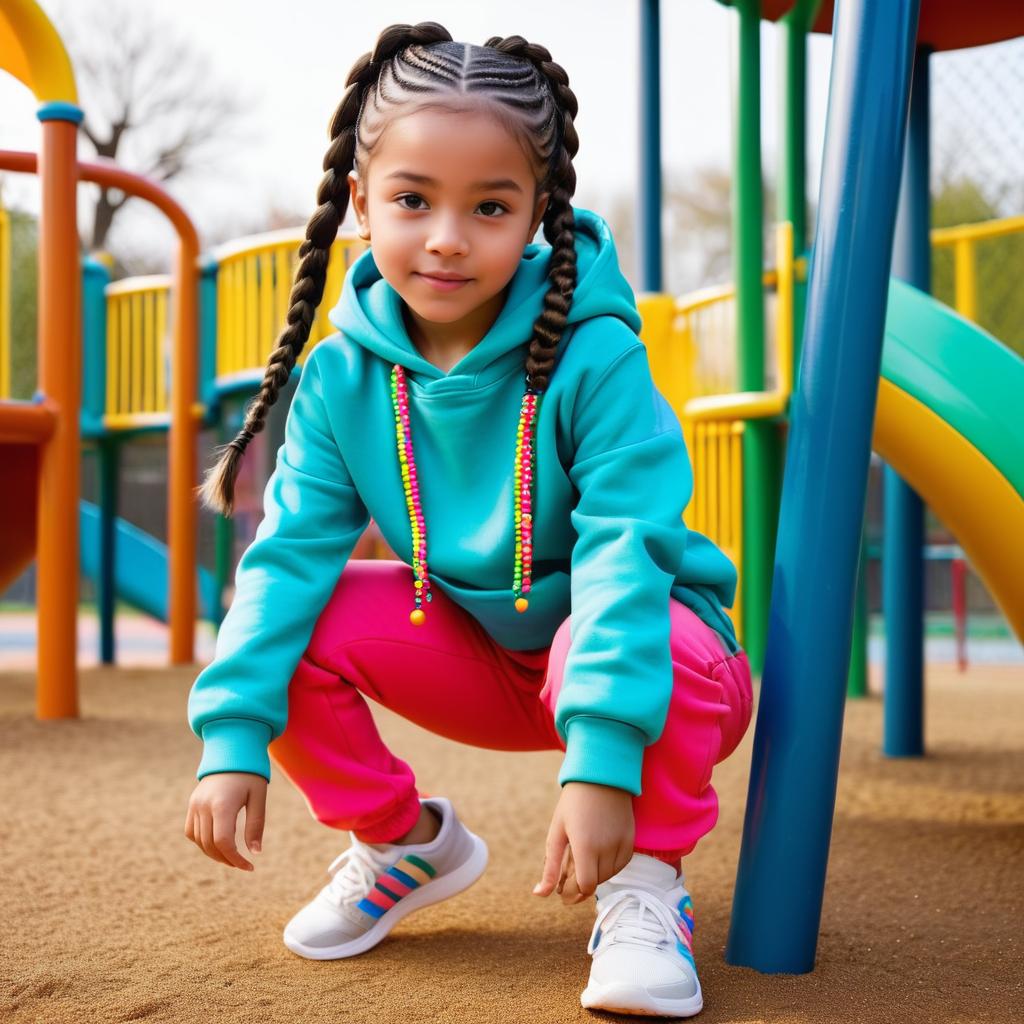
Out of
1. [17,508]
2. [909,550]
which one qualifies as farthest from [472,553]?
[17,508]

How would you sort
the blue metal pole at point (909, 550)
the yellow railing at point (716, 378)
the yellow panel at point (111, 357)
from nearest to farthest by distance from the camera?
1. the yellow railing at point (716, 378)
2. the blue metal pole at point (909, 550)
3. the yellow panel at point (111, 357)

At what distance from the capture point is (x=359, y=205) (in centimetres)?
133

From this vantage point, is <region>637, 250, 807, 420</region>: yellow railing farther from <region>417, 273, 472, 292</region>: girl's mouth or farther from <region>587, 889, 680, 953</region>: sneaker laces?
<region>587, 889, 680, 953</region>: sneaker laces

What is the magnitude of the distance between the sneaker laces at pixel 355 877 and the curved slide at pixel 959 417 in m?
0.91

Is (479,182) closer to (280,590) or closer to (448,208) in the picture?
(448,208)

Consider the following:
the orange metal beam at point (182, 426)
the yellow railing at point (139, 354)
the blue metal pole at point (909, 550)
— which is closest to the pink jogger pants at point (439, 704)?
the blue metal pole at point (909, 550)

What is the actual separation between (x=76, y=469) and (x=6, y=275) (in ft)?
5.37

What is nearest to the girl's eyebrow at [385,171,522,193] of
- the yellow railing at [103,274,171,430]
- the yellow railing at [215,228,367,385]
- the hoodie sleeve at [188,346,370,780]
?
the hoodie sleeve at [188,346,370,780]

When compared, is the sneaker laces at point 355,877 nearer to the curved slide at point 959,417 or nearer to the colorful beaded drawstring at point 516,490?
the colorful beaded drawstring at point 516,490

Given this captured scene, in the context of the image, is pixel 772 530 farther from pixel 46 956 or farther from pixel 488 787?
pixel 46 956

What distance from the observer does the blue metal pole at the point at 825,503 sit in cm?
118

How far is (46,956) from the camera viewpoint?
4.21 feet

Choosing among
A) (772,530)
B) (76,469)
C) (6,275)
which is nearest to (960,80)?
(772,530)

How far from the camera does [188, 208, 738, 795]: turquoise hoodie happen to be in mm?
1156
